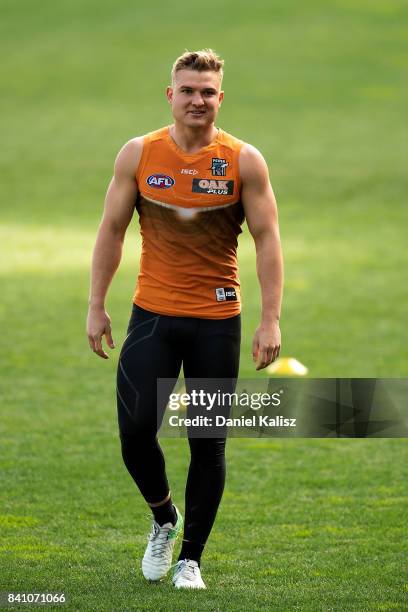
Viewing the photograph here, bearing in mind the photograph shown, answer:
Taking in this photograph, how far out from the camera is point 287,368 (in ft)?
36.4

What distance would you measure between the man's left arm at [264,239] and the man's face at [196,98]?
24 cm

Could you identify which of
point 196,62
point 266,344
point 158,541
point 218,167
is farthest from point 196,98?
point 158,541

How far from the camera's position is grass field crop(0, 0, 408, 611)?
629cm

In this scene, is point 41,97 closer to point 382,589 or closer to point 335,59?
point 335,59

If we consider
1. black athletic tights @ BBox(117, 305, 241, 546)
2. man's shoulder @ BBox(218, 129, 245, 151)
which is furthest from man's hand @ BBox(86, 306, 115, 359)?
man's shoulder @ BBox(218, 129, 245, 151)

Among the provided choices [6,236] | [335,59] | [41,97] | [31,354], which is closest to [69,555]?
[31,354]

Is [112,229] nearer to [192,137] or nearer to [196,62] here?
[192,137]

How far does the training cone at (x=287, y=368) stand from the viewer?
11.0 meters

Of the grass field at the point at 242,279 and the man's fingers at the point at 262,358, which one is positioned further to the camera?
the grass field at the point at 242,279

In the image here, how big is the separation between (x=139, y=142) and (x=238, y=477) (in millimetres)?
3168

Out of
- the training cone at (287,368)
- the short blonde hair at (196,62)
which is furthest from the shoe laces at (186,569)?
the training cone at (287,368)

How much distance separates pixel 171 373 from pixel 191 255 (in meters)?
0.55

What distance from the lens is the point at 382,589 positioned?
5770 millimetres

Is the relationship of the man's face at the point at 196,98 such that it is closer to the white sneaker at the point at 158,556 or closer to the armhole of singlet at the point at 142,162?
the armhole of singlet at the point at 142,162
